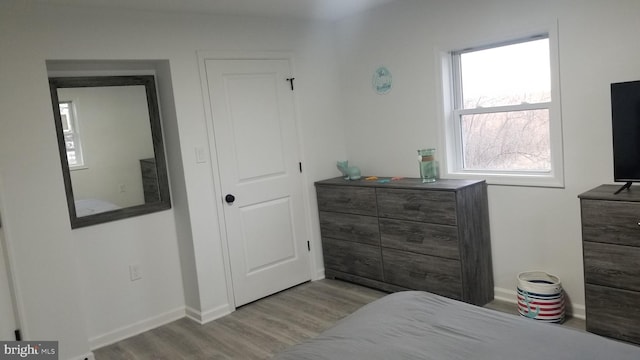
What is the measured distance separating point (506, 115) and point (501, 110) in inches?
2.1

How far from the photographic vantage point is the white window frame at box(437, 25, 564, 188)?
3105 millimetres

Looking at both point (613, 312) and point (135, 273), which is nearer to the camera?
point (613, 312)

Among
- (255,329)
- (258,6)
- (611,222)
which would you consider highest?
(258,6)

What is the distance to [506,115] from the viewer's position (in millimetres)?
3490

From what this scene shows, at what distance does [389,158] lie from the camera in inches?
165

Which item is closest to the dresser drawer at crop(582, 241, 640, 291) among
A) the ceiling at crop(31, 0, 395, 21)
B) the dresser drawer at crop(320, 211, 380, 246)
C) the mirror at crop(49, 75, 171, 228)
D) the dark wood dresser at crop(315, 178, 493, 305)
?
the dark wood dresser at crop(315, 178, 493, 305)

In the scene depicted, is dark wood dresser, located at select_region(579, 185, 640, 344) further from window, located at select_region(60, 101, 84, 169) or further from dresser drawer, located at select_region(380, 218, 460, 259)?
window, located at select_region(60, 101, 84, 169)

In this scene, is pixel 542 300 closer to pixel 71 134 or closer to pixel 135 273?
pixel 135 273

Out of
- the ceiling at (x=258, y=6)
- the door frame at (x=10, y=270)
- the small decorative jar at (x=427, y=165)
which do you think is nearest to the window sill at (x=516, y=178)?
the small decorative jar at (x=427, y=165)

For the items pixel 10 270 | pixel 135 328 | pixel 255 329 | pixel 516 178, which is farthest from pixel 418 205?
pixel 10 270

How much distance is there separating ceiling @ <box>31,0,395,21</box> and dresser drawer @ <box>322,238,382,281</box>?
196 cm

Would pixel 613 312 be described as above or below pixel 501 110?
below

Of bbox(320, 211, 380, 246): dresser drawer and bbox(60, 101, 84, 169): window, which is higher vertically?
bbox(60, 101, 84, 169): window

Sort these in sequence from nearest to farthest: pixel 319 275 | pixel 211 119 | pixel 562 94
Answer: pixel 562 94 < pixel 211 119 < pixel 319 275
